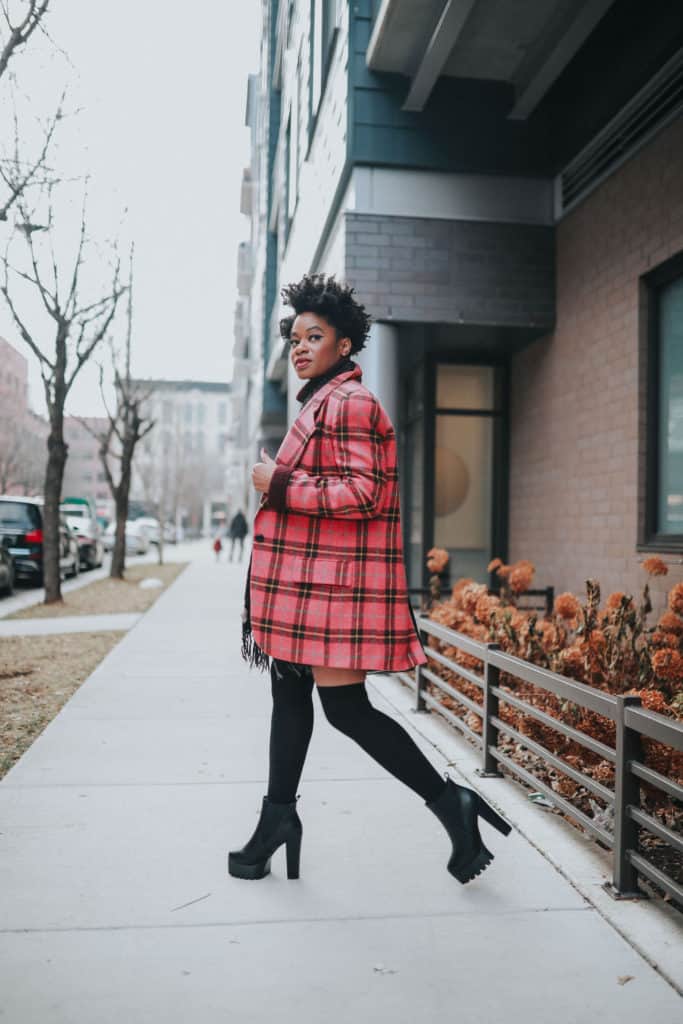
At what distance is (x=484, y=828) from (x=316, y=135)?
929 cm

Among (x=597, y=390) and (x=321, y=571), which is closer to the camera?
(x=321, y=571)

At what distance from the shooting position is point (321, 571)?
9.45 ft

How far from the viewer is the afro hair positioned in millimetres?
3113

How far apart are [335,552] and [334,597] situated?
136mm

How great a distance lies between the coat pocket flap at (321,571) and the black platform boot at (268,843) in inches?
29.4

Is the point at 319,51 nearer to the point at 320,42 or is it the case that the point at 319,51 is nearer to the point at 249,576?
the point at 320,42

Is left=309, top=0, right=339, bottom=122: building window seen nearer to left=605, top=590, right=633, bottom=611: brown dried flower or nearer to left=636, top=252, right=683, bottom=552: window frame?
left=636, top=252, right=683, bottom=552: window frame

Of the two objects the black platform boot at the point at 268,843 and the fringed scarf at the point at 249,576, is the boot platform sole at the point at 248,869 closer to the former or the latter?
the black platform boot at the point at 268,843

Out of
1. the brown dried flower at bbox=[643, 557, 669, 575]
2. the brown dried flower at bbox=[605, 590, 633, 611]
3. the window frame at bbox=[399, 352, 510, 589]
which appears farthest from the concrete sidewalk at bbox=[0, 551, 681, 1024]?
the window frame at bbox=[399, 352, 510, 589]

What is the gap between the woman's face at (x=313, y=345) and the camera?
10.2 ft

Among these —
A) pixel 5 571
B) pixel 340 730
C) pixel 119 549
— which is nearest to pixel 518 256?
pixel 340 730

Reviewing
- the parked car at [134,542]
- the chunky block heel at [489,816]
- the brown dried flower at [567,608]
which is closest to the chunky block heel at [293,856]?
the chunky block heel at [489,816]

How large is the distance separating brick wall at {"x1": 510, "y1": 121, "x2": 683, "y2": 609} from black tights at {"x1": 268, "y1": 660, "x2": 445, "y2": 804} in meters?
3.88

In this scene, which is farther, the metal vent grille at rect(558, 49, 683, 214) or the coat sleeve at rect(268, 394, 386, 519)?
the metal vent grille at rect(558, 49, 683, 214)
